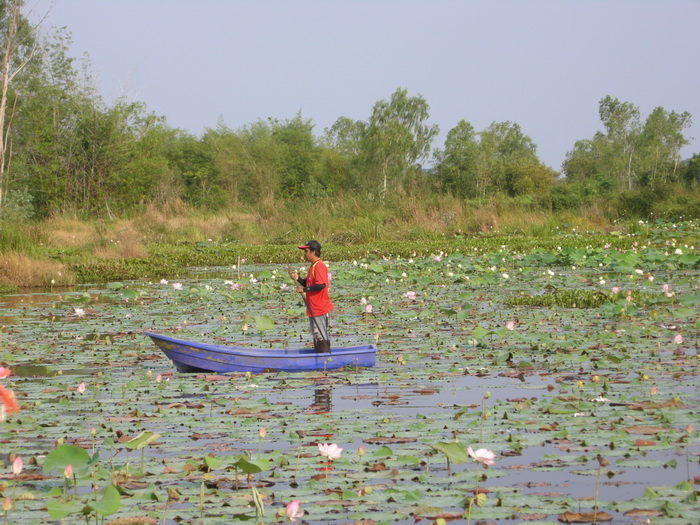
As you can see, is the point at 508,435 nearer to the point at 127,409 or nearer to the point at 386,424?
the point at 386,424

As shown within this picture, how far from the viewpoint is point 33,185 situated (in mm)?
32125

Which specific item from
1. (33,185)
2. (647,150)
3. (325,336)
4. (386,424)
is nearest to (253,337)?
(325,336)

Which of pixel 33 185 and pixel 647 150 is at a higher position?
pixel 647 150

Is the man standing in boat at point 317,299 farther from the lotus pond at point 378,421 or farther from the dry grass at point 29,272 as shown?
the dry grass at point 29,272

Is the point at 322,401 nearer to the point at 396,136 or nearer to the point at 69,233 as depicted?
the point at 69,233

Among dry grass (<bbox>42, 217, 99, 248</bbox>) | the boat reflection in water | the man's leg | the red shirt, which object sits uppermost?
dry grass (<bbox>42, 217, 99, 248</bbox>)

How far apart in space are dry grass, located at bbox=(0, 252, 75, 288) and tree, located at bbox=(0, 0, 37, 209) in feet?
27.5

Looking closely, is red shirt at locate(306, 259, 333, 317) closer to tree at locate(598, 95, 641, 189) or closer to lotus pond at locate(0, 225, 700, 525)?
lotus pond at locate(0, 225, 700, 525)

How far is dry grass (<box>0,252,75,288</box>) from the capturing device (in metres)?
16.6

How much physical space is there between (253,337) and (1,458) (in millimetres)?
5113

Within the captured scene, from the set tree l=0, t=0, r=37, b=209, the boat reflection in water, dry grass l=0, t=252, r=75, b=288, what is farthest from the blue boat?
tree l=0, t=0, r=37, b=209

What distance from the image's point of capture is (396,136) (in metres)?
65.2

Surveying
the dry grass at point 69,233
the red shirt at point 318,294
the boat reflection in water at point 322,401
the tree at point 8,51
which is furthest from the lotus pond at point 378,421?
the tree at point 8,51

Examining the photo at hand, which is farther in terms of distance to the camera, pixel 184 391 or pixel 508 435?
pixel 184 391
